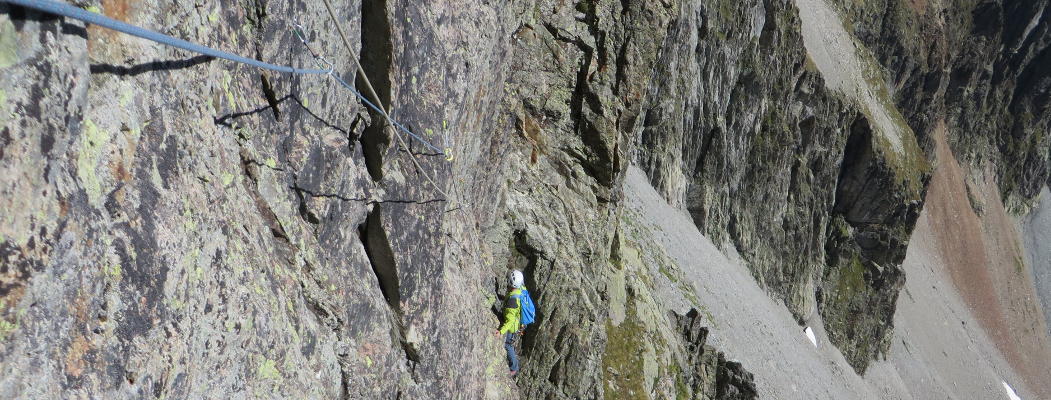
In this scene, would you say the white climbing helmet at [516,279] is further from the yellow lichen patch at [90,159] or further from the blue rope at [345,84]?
the yellow lichen patch at [90,159]

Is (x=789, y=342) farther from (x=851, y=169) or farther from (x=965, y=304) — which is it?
(x=965, y=304)

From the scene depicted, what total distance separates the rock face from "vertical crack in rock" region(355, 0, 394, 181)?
0.04 m

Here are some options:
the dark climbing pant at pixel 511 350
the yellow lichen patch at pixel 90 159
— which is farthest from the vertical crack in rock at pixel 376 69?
the dark climbing pant at pixel 511 350

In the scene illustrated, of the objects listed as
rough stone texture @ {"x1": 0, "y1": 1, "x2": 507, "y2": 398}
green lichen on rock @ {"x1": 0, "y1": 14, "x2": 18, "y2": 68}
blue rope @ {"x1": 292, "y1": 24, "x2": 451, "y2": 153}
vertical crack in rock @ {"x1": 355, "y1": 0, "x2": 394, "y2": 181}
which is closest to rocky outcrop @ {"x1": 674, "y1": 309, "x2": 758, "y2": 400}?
rough stone texture @ {"x1": 0, "y1": 1, "x2": 507, "y2": 398}

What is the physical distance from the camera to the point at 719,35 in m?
55.0

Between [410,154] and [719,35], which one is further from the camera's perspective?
[719,35]

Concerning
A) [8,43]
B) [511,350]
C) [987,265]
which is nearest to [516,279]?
[511,350]

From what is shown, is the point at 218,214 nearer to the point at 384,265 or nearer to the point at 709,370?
the point at 384,265

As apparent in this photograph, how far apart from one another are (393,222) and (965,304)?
4191 inches

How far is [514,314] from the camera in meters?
16.5

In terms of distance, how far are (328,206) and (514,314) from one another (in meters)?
7.47

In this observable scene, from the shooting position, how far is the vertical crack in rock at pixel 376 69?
10805 mm

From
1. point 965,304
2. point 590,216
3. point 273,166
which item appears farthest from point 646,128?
point 965,304

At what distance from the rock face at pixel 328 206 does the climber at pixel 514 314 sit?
37 centimetres
